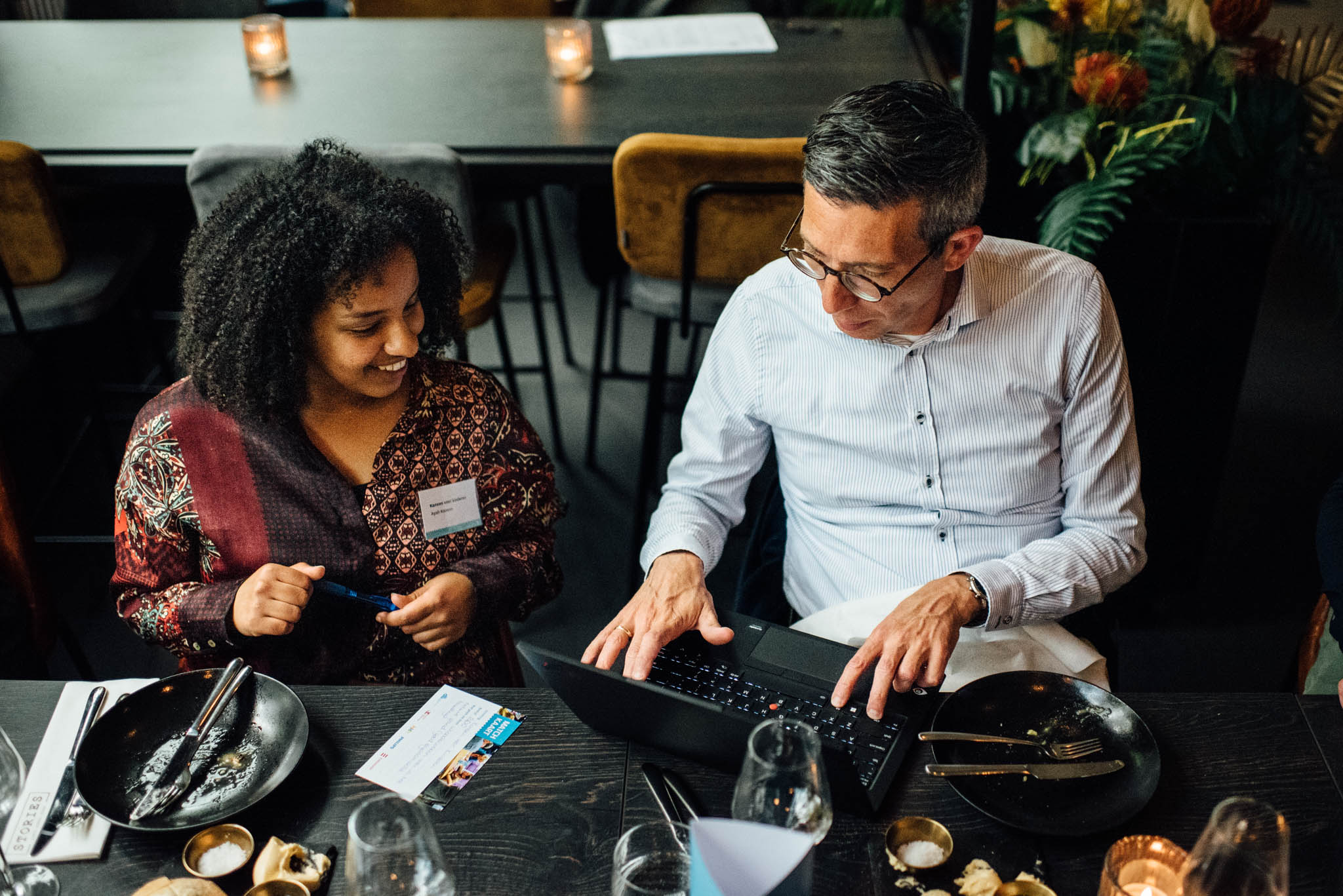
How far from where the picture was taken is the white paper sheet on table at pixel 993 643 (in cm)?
152

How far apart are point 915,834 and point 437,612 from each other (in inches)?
27.3

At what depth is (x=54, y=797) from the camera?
1.18 metres

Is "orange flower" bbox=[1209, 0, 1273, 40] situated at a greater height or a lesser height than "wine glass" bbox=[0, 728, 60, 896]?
greater

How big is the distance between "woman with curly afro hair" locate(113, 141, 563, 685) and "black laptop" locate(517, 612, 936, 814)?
0.37 m

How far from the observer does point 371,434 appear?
1.57 meters

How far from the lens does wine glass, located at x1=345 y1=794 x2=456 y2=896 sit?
90cm

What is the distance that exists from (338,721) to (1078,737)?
82 centimetres

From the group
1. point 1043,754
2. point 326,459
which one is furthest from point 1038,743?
point 326,459

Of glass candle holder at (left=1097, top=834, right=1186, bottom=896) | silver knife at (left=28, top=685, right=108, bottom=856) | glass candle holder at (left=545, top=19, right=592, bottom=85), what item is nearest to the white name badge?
silver knife at (left=28, top=685, right=108, bottom=856)

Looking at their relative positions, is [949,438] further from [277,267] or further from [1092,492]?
[277,267]

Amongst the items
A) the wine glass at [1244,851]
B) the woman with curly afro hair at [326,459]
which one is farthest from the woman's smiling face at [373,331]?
the wine glass at [1244,851]

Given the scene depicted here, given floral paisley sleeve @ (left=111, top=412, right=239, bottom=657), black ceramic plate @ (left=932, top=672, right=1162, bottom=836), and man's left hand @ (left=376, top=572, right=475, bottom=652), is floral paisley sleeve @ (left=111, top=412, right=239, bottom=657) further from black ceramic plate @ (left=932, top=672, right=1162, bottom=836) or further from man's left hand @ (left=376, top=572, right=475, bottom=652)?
black ceramic plate @ (left=932, top=672, right=1162, bottom=836)

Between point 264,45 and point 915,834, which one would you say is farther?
point 264,45

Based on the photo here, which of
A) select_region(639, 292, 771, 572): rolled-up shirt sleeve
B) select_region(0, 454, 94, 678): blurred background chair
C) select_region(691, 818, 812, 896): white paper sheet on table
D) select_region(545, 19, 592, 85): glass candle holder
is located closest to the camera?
select_region(691, 818, 812, 896): white paper sheet on table
